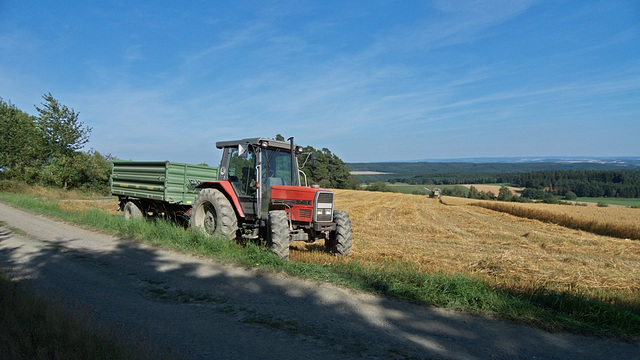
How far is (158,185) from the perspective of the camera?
1141cm

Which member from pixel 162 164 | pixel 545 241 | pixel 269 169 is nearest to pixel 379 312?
pixel 269 169

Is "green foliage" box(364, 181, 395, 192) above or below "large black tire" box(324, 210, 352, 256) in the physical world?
below

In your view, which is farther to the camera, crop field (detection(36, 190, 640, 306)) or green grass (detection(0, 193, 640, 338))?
crop field (detection(36, 190, 640, 306))

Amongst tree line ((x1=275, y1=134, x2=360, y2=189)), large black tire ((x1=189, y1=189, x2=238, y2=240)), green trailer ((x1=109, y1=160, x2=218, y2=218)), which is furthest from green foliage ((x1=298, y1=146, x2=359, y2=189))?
large black tire ((x1=189, y1=189, x2=238, y2=240))

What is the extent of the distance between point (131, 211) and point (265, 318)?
9.74m

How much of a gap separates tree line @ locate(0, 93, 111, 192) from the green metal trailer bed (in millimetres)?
18746

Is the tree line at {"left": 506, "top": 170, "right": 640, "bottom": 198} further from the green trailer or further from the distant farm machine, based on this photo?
the green trailer

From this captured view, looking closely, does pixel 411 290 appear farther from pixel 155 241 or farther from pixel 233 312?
pixel 155 241

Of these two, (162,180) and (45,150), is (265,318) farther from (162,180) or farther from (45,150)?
(45,150)

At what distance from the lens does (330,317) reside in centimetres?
486

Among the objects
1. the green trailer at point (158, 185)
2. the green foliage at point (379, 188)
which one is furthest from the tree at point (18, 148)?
the green foliage at point (379, 188)

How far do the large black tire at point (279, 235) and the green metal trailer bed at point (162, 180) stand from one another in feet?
15.9

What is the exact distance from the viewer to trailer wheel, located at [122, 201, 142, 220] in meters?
12.6

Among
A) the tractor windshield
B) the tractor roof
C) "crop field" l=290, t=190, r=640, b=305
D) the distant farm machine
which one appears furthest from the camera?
the tractor windshield
